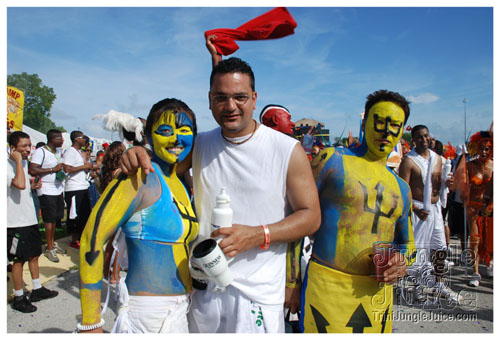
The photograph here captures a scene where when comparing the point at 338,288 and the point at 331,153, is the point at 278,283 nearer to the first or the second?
the point at 338,288

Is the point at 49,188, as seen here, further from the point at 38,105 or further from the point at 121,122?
the point at 38,105

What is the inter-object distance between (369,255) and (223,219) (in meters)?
1.10

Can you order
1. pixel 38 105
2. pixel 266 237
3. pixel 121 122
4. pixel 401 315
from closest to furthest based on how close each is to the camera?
pixel 266 237
pixel 121 122
pixel 401 315
pixel 38 105

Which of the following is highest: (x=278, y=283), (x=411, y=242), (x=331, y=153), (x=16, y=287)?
(x=331, y=153)

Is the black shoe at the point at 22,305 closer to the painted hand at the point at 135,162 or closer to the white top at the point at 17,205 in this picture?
the white top at the point at 17,205

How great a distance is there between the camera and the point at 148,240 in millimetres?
1878

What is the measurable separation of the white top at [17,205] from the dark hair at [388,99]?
4.26 m

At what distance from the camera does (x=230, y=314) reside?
2000mm

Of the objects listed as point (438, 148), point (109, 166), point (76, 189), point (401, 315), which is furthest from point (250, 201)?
point (438, 148)

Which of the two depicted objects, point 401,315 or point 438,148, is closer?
point 401,315

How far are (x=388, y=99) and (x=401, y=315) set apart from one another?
281 centimetres

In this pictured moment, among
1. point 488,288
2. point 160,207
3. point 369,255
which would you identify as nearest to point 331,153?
point 369,255

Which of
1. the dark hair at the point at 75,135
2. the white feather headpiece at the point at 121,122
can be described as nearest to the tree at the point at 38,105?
the dark hair at the point at 75,135

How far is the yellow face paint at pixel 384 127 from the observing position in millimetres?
2311
